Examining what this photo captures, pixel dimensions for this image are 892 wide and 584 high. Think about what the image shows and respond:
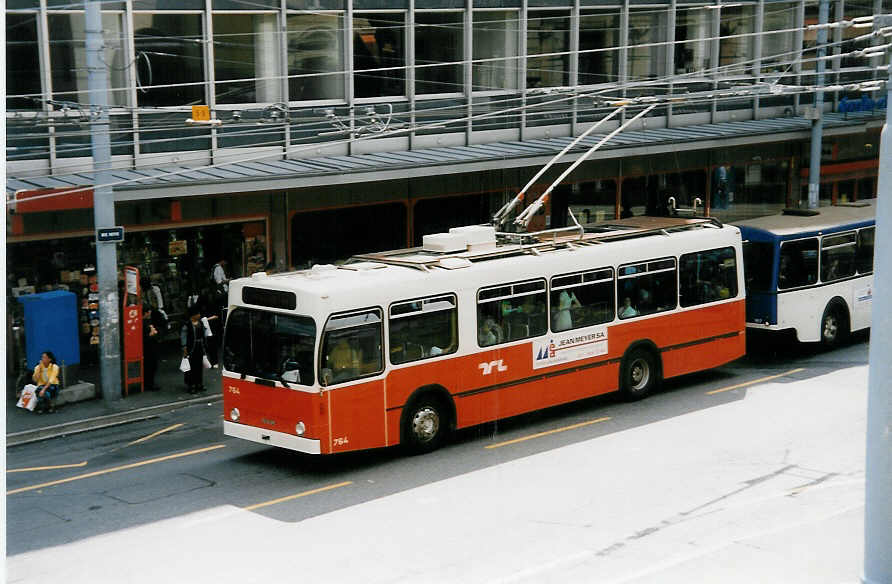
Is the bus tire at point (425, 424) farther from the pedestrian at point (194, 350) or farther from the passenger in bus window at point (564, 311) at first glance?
the pedestrian at point (194, 350)

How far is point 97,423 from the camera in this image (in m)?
18.0

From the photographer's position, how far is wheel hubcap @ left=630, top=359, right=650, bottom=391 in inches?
720

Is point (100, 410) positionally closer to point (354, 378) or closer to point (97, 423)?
point (97, 423)

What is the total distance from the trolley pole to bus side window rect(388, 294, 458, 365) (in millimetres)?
7747

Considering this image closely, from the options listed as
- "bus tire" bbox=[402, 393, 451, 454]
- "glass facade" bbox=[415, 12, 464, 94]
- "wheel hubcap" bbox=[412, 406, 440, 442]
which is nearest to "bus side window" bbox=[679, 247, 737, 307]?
"bus tire" bbox=[402, 393, 451, 454]

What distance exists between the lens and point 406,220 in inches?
1036

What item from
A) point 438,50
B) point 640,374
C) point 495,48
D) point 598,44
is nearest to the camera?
point 640,374

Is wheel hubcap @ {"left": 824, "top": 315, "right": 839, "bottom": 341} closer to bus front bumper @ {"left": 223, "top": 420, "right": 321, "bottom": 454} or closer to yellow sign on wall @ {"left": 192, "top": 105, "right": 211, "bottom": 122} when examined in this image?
bus front bumper @ {"left": 223, "top": 420, "right": 321, "bottom": 454}

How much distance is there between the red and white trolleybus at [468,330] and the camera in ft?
47.2

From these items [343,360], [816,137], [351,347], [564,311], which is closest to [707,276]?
[564,311]

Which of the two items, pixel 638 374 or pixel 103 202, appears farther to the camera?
pixel 103 202

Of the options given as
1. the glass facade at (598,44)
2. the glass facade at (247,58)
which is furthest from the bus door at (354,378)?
the glass facade at (598,44)

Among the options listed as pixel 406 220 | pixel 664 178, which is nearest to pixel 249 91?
pixel 406 220

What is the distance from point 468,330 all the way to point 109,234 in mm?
6698
